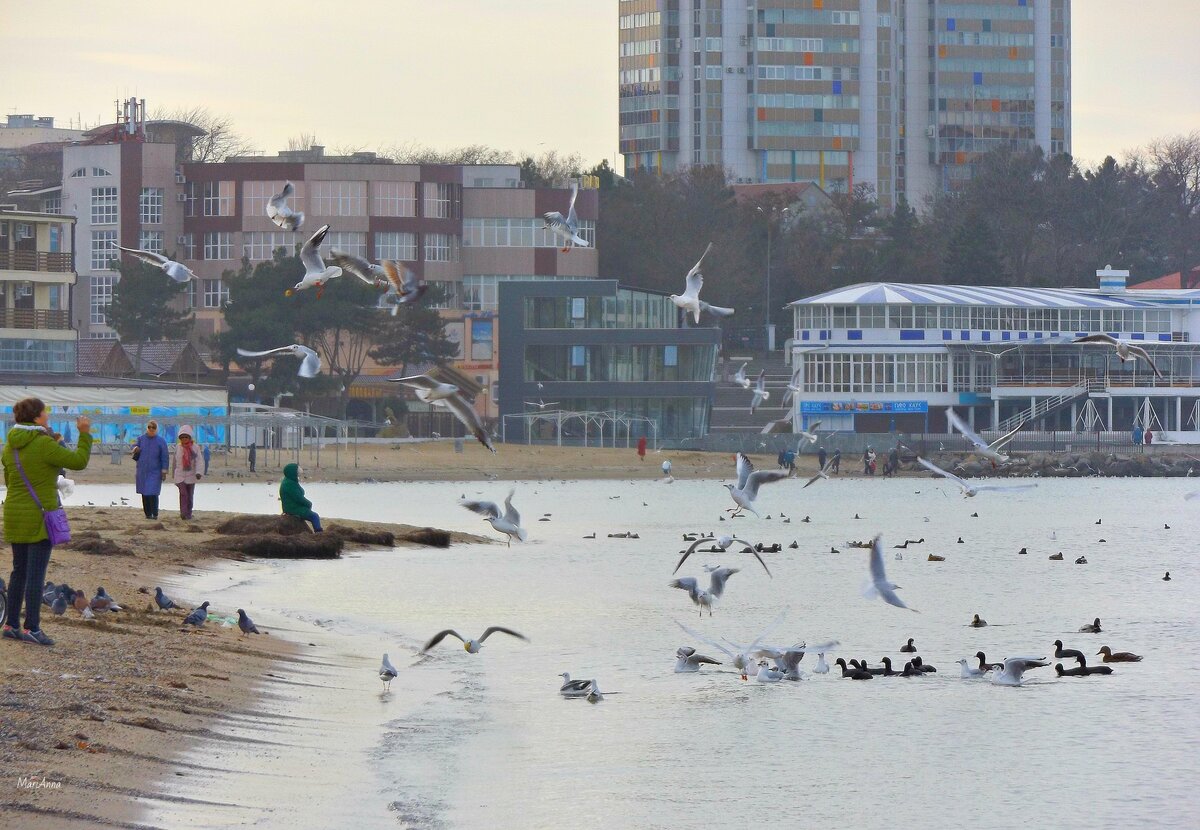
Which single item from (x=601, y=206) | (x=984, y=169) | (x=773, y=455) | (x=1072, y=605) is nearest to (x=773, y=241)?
(x=601, y=206)

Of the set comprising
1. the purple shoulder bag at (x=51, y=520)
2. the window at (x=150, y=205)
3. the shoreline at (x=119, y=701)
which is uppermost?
the window at (x=150, y=205)

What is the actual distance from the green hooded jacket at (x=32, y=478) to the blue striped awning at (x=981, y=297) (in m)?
84.1

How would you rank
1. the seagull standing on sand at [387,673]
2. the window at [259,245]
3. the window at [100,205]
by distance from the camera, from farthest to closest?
the window at [100,205], the window at [259,245], the seagull standing on sand at [387,673]

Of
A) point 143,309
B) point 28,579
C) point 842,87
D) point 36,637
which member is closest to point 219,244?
point 143,309

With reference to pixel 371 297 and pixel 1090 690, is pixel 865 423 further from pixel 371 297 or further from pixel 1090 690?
pixel 1090 690

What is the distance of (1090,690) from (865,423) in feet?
250

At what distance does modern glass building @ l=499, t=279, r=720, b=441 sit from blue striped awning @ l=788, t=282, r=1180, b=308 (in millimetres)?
7143

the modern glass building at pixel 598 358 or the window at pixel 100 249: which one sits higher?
the window at pixel 100 249

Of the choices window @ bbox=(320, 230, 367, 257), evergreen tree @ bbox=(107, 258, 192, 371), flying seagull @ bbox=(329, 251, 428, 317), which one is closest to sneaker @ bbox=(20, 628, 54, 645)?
flying seagull @ bbox=(329, 251, 428, 317)

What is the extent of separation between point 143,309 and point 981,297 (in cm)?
4350

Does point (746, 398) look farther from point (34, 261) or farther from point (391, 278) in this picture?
point (391, 278)

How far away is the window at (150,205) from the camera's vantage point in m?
107

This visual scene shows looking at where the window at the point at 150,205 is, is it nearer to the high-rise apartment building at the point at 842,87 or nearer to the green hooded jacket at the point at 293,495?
the high-rise apartment building at the point at 842,87

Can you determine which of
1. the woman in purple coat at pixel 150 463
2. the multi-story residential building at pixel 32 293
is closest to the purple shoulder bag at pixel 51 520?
the woman in purple coat at pixel 150 463
